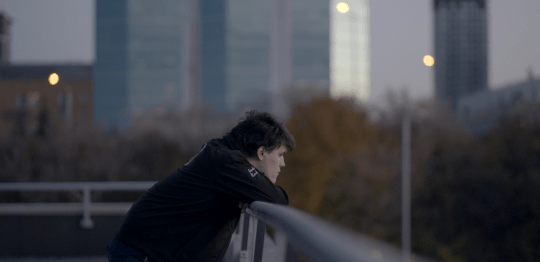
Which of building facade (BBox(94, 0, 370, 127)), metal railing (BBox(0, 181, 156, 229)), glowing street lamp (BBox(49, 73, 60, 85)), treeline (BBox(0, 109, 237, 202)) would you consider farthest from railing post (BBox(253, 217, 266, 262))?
building facade (BBox(94, 0, 370, 127))

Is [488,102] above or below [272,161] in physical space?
above

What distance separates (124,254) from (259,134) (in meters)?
0.84

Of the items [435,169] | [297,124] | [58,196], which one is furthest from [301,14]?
[58,196]

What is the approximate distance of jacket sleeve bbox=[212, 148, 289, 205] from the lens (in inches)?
97.2

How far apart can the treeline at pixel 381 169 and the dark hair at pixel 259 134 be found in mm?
30382

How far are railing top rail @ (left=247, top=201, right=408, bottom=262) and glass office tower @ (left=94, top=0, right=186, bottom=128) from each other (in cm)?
8700

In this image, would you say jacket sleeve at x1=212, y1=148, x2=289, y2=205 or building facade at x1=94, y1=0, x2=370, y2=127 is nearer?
jacket sleeve at x1=212, y1=148, x2=289, y2=205

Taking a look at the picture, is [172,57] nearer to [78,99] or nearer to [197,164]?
[78,99]

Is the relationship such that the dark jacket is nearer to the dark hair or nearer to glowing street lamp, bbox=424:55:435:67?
the dark hair

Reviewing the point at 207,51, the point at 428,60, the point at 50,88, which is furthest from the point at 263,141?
the point at 50,88

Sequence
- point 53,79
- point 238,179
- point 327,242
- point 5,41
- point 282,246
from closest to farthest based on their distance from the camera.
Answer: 1. point 327,242
2. point 282,246
3. point 238,179
4. point 53,79
5. point 5,41

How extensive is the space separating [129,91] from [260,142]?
88.8m

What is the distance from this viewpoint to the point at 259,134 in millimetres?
2725

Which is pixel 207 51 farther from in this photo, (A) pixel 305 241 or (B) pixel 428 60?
(A) pixel 305 241
